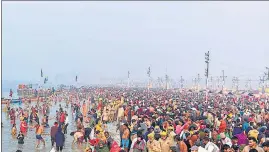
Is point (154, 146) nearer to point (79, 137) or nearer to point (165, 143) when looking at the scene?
point (165, 143)

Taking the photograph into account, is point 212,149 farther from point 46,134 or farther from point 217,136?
point 46,134

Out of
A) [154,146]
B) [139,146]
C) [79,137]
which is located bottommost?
[79,137]

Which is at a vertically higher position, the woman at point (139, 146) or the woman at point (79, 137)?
the woman at point (139, 146)

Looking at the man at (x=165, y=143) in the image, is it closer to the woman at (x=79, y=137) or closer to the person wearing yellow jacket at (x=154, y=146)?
the person wearing yellow jacket at (x=154, y=146)

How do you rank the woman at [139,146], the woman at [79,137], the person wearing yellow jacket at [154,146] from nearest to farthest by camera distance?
the person wearing yellow jacket at [154,146]
the woman at [139,146]
the woman at [79,137]

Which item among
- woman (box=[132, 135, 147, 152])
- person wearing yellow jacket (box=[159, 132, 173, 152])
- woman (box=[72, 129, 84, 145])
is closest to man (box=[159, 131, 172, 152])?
person wearing yellow jacket (box=[159, 132, 173, 152])

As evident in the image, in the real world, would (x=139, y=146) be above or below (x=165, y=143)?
below

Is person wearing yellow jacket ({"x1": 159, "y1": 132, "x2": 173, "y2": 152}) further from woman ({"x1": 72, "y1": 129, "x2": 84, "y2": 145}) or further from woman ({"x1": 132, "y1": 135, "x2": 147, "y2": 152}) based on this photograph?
woman ({"x1": 72, "y1": 129, "x2": 84, "y2": 145})

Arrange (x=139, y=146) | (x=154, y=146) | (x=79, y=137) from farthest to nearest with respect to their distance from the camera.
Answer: (x=79, y=137)
(x=139, y=146)
(x=154, y=146)

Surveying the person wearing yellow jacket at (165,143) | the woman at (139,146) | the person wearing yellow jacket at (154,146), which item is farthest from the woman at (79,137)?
the person wearing yellow jacket at (165,143)

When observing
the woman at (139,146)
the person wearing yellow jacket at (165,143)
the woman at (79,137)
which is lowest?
the woman at (79,137)

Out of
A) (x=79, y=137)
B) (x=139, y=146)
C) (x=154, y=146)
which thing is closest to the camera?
(x=154, y=146)

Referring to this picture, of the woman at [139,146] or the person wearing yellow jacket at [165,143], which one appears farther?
Answer: the woman at [139,146]

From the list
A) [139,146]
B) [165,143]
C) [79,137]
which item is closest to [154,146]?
[165,143]
